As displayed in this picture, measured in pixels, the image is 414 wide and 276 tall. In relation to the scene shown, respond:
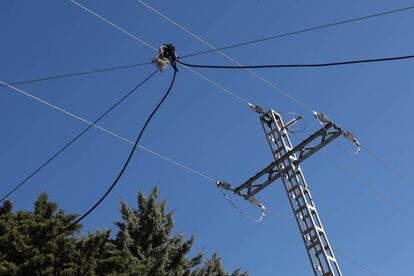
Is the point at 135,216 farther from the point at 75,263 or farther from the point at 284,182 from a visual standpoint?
the point at 284,182

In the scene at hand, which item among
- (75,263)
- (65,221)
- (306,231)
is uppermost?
(65,221)

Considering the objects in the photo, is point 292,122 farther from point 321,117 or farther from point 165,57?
point 165,57

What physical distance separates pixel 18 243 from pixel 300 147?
38.7 ft

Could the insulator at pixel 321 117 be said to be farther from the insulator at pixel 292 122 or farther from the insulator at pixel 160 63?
the insulator at pixel 160 63

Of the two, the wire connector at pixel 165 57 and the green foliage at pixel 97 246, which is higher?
the green foliage at pixel 97 246

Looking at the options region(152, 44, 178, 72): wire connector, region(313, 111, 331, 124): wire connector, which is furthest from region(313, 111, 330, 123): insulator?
region(152, 44, 178, 72): wire connector

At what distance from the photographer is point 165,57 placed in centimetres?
889

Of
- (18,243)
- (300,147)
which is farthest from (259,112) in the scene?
(18,243)

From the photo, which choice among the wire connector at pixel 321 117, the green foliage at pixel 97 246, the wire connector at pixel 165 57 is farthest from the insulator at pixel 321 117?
the green foliage at pixel 97 246

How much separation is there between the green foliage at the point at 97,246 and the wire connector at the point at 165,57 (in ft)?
35.2

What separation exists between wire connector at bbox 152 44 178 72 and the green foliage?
10.7m

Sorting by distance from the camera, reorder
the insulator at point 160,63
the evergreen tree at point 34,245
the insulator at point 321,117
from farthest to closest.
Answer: the evergreen tree at point 34,245
the insulator at point 321,117
the insulator at point 160,63

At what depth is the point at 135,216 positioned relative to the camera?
2289 cm

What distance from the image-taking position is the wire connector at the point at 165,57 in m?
8.79
